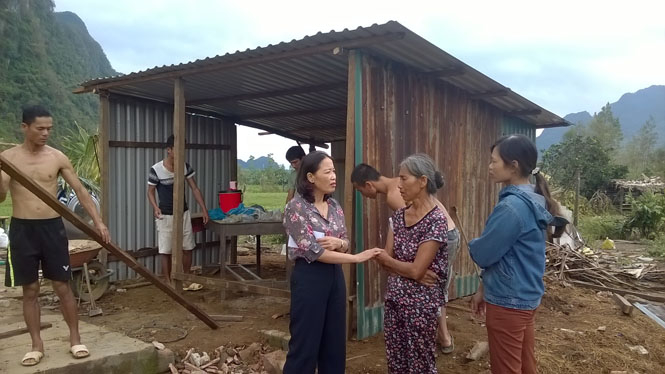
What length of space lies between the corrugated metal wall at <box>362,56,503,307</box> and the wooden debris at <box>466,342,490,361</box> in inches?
39.5

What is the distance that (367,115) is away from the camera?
4703mm

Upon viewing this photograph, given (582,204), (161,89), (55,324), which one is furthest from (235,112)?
(582,204)

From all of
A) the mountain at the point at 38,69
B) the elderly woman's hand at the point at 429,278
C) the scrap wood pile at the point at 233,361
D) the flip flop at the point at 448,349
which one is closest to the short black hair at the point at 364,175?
the elderly woman's hand at the point at 429,278

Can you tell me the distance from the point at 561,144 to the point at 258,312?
73.1ft

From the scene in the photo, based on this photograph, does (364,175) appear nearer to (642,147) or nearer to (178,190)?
(178,190)

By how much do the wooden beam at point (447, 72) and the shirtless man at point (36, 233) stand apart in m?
3.67

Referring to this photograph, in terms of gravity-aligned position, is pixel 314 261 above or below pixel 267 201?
above

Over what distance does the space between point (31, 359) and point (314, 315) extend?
7.00ft

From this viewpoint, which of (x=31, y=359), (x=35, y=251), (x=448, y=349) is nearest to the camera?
(x=31, y=359)

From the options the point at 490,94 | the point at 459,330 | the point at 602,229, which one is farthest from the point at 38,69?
the point at 459,330

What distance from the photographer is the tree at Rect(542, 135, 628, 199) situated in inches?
830

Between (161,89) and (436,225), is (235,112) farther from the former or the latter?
(436,225)

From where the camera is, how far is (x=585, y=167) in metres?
21.5

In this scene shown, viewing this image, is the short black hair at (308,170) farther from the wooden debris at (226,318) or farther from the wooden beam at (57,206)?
the wooden debris at (226,318)
